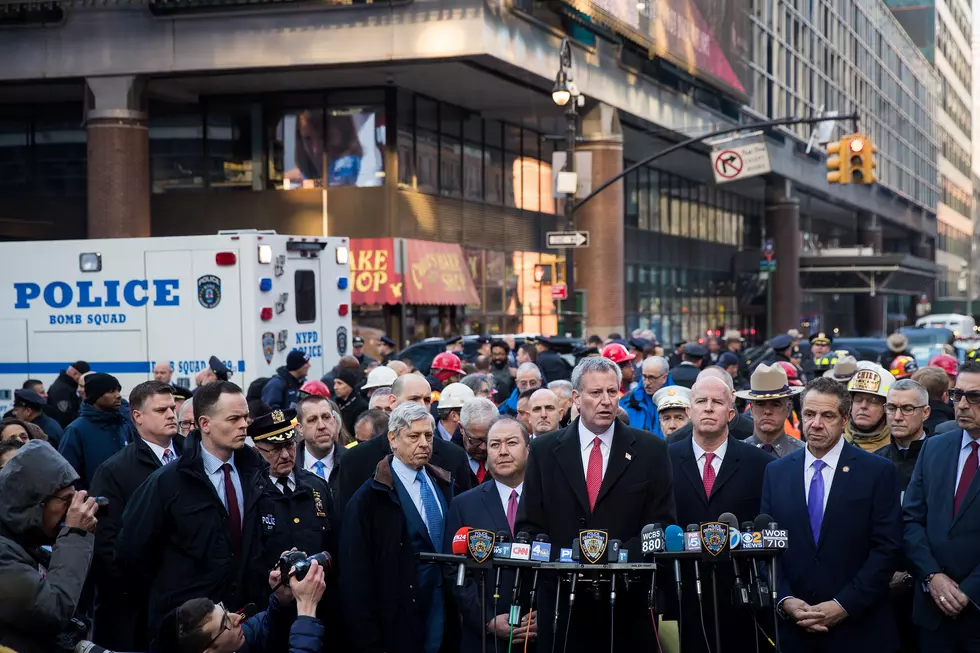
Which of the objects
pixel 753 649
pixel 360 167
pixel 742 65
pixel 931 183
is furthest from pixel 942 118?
pixel 753 649

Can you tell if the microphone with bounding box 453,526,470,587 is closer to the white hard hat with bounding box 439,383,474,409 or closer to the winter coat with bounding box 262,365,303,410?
the white hard hat with bounding box 439,383,474,409

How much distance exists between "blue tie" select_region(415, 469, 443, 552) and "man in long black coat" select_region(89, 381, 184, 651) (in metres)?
1.42

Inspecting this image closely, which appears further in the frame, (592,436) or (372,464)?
(372,464)

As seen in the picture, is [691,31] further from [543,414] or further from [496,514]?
[496,514]

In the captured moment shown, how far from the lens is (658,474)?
6.21m

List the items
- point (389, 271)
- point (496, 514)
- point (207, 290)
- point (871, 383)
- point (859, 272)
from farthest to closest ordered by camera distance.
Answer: point (859, 272), point (389, 271), point (207, 290), point (871, 383), point (496, 514)

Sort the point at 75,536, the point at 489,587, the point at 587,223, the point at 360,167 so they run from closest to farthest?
1. the point at 75,536
2. the point at 489,587
3. the point at 360,167
4. the point at 587,223

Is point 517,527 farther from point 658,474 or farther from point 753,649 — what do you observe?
point 753,649

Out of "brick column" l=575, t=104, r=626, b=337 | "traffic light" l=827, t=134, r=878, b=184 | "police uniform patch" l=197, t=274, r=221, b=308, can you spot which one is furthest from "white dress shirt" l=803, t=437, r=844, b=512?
"brick column" l=575, t=104, r=626, b=337

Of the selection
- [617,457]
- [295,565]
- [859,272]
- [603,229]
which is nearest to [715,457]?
[617,457]

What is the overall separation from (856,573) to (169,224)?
2790 centimetres

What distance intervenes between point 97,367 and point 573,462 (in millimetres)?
10828

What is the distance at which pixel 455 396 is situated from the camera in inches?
377

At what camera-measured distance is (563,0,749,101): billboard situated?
3250 centimetres
